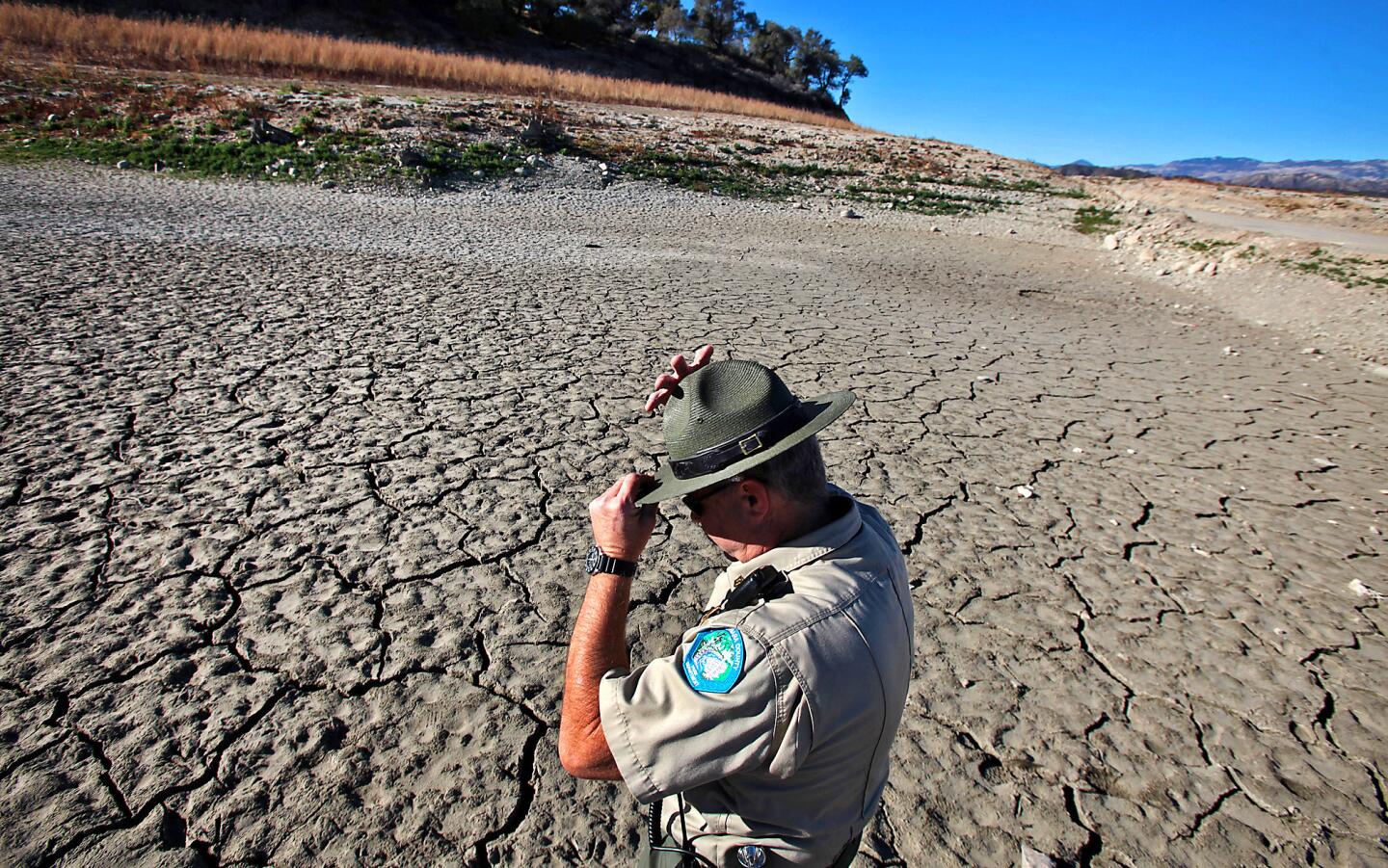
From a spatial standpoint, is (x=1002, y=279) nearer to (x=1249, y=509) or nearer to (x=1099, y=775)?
(x=1249, y=509)

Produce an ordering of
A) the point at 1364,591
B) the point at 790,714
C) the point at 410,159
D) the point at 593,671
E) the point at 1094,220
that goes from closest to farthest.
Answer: the point at 790,714
the point at 593,671
the point at 1364,591
the point at 410,159
the point at 1094,220

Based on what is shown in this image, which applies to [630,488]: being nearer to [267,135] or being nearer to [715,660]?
[715,660]

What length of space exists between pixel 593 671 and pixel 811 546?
1.44ft

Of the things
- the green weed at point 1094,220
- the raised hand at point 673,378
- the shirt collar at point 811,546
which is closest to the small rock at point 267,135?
the raised hand at point 673,378

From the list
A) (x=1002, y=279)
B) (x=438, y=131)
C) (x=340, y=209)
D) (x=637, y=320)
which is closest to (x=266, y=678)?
(x=637, y=320)

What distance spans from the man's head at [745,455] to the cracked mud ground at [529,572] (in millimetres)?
981

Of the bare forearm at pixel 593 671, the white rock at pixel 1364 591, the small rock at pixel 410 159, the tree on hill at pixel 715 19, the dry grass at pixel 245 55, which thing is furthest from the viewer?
the tree on hill at pixel 715 19

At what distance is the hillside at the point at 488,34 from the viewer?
25516mm

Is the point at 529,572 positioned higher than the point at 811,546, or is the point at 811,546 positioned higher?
the point at 811,546

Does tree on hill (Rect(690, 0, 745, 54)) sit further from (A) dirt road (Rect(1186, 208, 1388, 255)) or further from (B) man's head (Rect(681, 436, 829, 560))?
(B) man's head (Rect(681, 436, 829, 560))

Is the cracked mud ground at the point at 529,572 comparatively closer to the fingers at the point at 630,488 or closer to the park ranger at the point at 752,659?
the park ranger at the point at 752,659

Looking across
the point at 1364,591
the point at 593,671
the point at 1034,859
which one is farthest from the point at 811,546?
the point at 1364,591

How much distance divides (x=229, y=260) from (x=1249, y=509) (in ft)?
25.2

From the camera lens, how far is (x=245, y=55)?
664 inches
